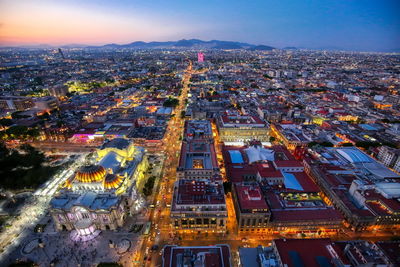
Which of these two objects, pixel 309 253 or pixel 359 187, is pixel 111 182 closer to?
pixel 309 253

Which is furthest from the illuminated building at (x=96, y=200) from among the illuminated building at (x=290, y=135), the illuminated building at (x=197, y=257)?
the illuminated building at (x=290, y=135)

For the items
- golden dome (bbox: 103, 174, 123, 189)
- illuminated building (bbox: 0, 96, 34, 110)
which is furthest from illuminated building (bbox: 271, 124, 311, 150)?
illuminated building (bbox: 0, 96, 34, 110)

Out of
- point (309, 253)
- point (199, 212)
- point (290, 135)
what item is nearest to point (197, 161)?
point (199, 212)

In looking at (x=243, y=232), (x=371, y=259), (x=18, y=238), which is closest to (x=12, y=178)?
(x=18, y=238)

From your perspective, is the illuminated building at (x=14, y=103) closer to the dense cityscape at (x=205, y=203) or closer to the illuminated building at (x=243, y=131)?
the dense cityscape at (x=205, y=203)

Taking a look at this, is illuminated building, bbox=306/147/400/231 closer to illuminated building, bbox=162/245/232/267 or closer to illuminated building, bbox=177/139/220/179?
illuminated building, bbox=177/139/220/179

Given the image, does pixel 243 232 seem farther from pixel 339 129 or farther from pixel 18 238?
pixel 339 129
